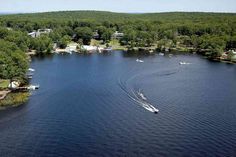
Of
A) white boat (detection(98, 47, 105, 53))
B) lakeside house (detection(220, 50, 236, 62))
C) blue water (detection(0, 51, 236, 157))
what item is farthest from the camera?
white boat (detection(98, 47, 105, 53))

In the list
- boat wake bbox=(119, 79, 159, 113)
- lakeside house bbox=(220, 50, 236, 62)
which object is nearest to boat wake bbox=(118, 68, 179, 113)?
boat wake bbox=(119, 79, 159, 113)

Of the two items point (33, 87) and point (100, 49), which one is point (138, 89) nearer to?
point (33, 87)

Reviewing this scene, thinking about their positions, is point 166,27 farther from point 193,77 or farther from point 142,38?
point 193,77

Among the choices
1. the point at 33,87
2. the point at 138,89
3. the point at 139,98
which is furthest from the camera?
the point at 138,89

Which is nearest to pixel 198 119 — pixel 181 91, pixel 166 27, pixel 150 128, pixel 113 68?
pixel 150 128

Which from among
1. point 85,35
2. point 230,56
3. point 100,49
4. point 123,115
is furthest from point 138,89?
point 85,35

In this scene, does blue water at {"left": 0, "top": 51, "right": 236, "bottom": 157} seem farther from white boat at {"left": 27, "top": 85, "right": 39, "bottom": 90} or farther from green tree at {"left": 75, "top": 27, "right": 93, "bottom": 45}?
green tree at {"left": 75, "top": 27, "right": 93, "bottom": 45}

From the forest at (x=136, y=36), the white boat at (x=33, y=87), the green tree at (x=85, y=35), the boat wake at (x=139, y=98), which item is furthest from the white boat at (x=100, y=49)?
the white boat at (x=33, y=87)

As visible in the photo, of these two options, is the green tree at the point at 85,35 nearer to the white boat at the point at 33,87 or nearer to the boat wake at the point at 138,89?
the boat wake at the point at 138,89
